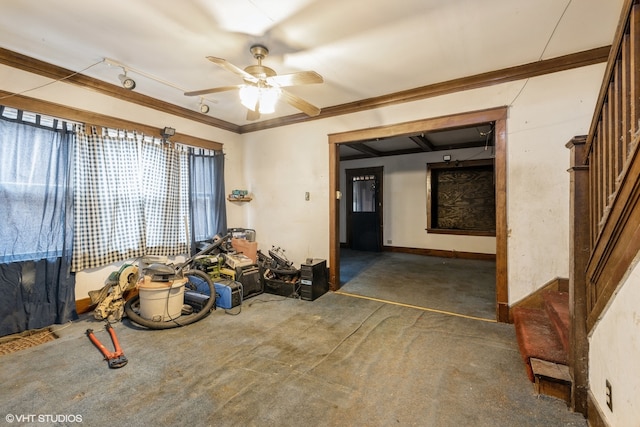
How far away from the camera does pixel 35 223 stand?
106 inches

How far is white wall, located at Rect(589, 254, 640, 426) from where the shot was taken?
43.7 inches

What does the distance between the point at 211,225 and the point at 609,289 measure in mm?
4345

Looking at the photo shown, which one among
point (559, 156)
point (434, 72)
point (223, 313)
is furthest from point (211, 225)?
point (559, 156)

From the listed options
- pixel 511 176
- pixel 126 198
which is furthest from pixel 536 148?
pixel 126 198

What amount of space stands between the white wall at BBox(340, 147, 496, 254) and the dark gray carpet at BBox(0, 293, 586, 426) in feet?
12.2

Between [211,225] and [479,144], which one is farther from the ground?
[479,144]

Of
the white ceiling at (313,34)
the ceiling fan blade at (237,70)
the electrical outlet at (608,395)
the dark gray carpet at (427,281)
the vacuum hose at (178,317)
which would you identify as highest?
the white ceiling at (313,34)

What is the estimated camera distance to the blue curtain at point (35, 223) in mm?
2531

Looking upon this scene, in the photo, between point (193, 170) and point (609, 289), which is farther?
point (193, 170)

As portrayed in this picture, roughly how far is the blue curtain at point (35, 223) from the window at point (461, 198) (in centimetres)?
629

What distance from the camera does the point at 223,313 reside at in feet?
10.1

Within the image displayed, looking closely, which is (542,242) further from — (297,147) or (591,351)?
(297,147)

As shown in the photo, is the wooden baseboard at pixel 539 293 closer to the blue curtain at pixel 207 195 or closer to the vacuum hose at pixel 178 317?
the vacuum hose at pixel 178 317

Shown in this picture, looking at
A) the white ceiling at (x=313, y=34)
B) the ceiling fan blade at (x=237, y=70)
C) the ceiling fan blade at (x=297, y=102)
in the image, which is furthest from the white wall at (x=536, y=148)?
the ceiling fan blade at (x=237, y=70)
